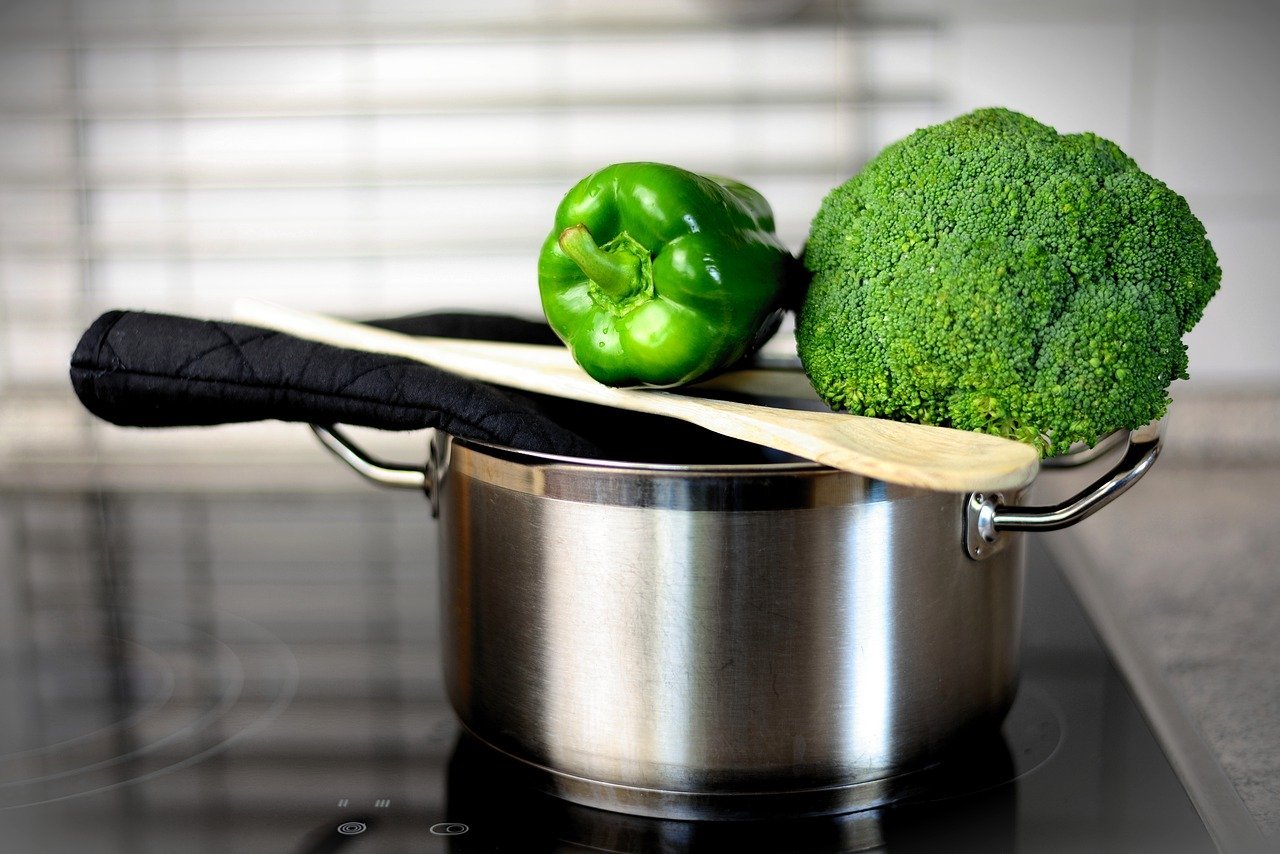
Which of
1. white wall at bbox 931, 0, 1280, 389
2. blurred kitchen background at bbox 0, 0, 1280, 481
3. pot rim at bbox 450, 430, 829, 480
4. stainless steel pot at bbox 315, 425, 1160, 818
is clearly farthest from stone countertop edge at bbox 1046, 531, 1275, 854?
blurred kitchen background at bbox 0, 0, 1280, 481

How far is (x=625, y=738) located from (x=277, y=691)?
0.27m

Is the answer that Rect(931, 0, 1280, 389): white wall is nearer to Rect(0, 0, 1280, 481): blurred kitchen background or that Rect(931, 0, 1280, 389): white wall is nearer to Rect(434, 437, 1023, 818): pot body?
Rect(0, 0, 1280, 481): blurred kitchen background

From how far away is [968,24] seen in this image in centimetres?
148

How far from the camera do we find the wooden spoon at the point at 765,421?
403 mm

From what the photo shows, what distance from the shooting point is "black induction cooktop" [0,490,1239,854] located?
481mm

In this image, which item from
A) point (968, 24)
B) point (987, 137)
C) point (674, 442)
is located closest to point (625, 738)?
point (674, 442)

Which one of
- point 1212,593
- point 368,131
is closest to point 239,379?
point 1212,593

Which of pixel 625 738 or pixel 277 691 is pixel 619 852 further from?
pixel 277 691

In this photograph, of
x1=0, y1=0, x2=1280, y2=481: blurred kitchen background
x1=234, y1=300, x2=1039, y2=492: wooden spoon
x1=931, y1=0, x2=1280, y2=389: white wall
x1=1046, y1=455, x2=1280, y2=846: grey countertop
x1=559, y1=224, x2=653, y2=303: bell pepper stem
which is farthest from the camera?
x1=0, y1=0, x2=1280, y2=481: blurred kitchen background

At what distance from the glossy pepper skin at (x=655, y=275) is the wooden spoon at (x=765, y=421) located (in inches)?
0.8

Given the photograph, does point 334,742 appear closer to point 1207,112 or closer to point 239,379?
point 239,379

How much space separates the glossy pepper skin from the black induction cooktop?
207 mm

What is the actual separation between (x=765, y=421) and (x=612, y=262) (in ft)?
0.38

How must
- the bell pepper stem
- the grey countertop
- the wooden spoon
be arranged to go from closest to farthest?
the wooden spoon < the bell pepper stem < the grey countertop
